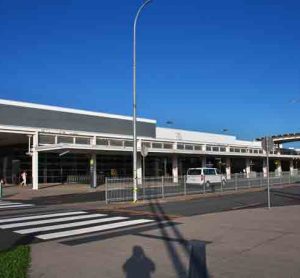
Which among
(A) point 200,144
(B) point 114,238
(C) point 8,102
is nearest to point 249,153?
(A) point 200,144

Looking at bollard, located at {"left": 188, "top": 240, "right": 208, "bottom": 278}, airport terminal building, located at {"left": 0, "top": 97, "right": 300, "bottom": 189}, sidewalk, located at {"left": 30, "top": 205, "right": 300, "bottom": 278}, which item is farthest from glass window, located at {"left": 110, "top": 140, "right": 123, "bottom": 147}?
bollard, located at {"left": 188, "top": 240, "right": 208, "bottom": 278}

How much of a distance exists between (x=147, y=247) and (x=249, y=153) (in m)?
54.8

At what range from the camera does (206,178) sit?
3331 centimetres

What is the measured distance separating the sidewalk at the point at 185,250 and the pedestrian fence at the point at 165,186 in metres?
10.5

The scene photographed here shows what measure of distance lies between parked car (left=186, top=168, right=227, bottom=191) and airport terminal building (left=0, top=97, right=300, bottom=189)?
1.20 metres

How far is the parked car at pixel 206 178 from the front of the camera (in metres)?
32.0

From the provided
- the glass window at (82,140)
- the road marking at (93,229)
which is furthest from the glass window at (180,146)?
the road marking at (93,229)

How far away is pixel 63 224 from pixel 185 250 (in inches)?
230

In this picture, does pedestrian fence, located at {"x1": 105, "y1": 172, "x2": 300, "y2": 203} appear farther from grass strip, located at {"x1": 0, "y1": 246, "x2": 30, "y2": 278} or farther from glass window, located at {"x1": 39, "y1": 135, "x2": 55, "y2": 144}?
glass window, located at {"x1": 39, "y1": 135, "x2": 55, "y2": 144}

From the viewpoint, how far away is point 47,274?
7.62 meters

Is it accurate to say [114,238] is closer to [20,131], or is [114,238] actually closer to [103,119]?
[20,131]

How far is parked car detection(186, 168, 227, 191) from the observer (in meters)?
32.0

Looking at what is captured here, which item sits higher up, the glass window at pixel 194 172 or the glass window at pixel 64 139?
the glass window at pixel 64 139

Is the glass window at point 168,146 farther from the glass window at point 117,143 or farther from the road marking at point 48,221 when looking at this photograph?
the road marking at point 48,221
